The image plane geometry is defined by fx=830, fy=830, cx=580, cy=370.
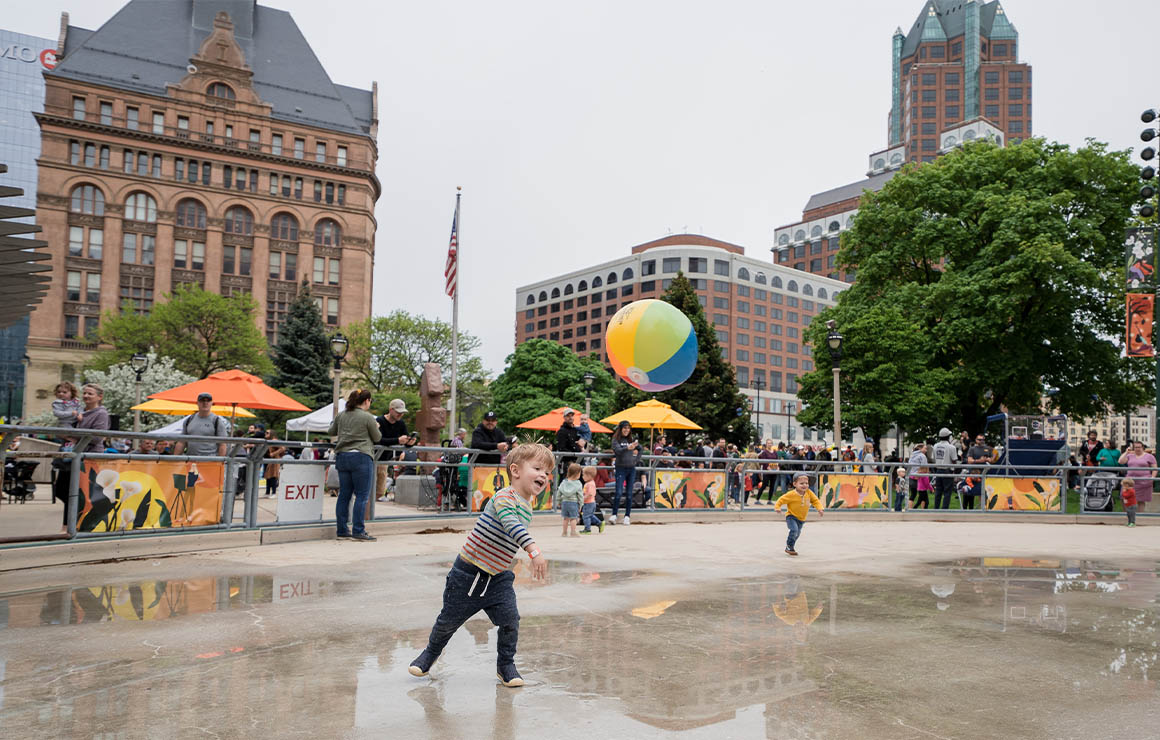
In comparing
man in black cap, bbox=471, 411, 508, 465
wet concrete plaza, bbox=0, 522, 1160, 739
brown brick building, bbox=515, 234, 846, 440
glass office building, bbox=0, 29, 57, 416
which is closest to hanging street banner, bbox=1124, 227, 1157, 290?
wet concrete plaza, bbox=0, 522, 1160, 739

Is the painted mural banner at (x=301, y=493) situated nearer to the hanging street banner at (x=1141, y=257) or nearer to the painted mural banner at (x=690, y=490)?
the painted mural banner at (x=690, y=490)

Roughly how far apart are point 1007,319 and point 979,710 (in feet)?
105

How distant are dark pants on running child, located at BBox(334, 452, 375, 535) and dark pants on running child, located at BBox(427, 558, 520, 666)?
23.6ft

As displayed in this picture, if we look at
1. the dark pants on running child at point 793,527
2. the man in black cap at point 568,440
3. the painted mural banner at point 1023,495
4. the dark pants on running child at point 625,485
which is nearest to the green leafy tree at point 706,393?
the painted mural banner at point 1023,495

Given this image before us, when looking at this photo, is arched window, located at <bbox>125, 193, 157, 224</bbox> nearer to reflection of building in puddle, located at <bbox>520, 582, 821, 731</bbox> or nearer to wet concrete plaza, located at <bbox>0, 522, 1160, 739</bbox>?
wet concrete plaza, located at <bbox>0, 522, 1160, 739</bbox>

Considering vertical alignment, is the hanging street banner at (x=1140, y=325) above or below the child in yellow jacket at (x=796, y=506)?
above

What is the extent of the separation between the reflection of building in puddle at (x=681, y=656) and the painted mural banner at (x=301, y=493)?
260 inches

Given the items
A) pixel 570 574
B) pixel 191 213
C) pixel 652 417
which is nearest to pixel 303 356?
pixel 191 213

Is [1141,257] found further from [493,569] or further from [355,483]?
[493,569]

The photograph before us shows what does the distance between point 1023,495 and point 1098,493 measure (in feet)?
6.49

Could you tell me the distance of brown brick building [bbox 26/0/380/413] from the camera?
69812mm

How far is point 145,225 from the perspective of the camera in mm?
73062

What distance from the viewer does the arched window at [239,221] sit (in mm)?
76562

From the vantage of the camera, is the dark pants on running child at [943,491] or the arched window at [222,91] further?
the arched window at [222,91]
